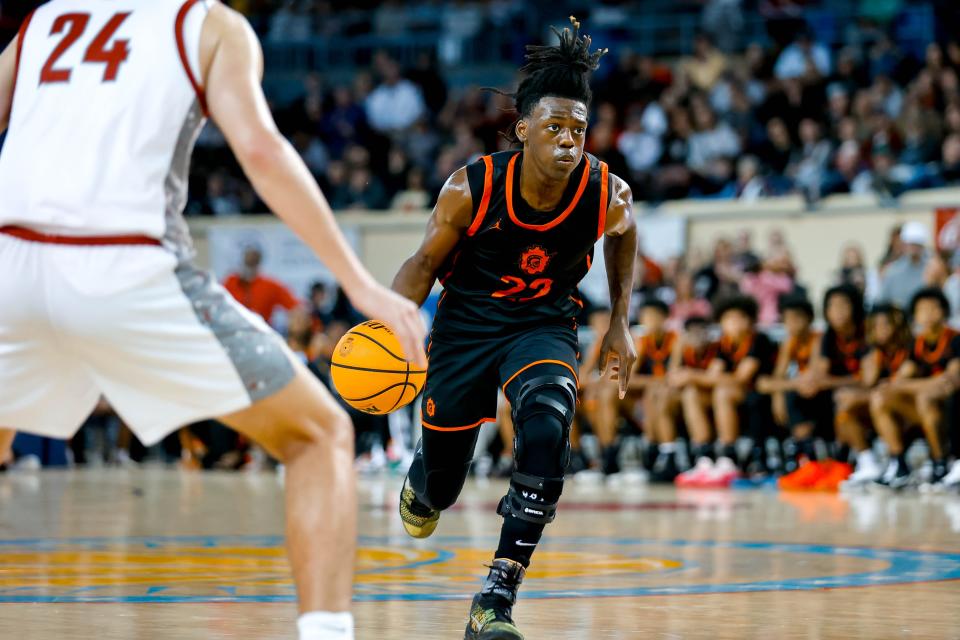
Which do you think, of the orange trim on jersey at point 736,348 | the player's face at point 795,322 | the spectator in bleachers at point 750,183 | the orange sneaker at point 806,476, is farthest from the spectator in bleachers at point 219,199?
the orange sneaker at point 806,476

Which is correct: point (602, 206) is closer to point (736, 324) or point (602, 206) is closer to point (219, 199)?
point (736, 324)

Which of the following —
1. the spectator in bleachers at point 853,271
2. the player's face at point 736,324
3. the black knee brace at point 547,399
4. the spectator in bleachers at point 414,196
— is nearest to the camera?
the black knee brace at point 547,399

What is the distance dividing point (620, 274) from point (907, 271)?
877 centimetres

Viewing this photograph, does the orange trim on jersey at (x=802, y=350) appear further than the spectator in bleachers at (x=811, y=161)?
No

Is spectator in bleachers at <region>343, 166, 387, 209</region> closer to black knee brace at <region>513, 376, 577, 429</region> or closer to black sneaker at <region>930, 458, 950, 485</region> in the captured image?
black sneaker at <region>930, 458, 950, 485</region>

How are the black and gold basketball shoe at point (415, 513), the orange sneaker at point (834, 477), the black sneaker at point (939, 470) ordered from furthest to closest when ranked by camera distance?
the orange sneaker at point (834, 477) → the black sneaker at point (939, 470) → the black and gold basketball shoe at point (415, 513)

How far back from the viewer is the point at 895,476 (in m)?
13.1

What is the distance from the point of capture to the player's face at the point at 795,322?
1409 cm

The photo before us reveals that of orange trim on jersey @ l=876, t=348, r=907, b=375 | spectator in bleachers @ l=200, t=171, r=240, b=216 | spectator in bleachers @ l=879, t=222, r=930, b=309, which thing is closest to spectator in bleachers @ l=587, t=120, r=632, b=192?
spectator in bleachers @ l=879, t=222, r=930, b=309

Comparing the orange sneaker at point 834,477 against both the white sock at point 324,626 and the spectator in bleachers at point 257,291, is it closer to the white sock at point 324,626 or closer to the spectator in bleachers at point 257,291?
the spectator in bleachers at point 257,291

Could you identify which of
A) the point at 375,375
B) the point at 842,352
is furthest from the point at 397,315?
the point at 842,352

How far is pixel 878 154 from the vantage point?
52.7 ft

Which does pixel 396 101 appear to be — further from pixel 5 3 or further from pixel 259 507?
pixel 259 507

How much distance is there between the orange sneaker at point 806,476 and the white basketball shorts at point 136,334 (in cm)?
1062
